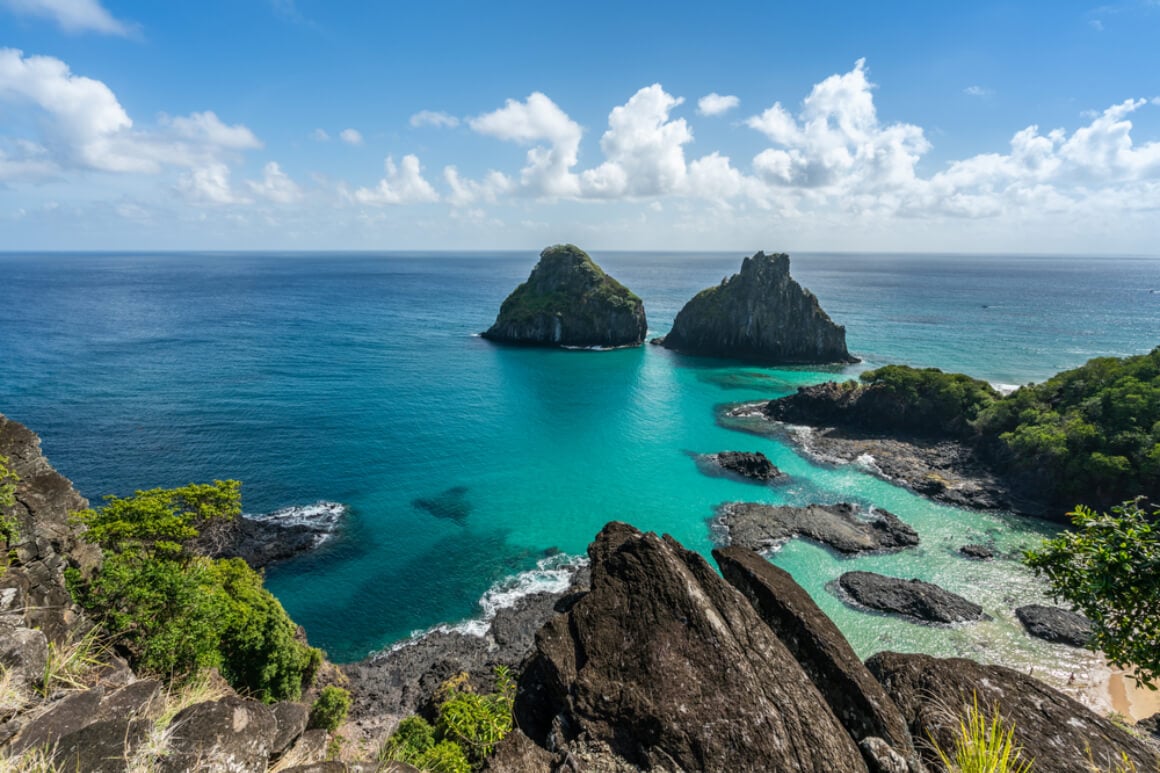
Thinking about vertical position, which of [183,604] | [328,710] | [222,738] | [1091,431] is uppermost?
[222,738]

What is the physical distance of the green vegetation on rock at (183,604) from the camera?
65.0 ft

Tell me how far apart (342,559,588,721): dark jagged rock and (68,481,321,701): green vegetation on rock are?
187 inches

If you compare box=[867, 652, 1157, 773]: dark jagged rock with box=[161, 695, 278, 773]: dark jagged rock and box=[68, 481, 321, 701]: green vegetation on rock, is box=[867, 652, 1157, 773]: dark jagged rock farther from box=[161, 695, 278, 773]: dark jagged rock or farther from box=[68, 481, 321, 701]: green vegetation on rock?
box=[68, 481, 321, 701]: green vegetation on rock

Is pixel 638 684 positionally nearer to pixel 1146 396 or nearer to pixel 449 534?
pixel 449 534

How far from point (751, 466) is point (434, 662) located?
43.6 meters

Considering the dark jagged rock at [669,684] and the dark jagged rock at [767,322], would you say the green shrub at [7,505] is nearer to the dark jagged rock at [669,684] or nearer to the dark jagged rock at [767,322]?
the dark jagged rock at [669,684]

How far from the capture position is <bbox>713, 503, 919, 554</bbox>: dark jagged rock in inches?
1957

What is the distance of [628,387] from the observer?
335 ft

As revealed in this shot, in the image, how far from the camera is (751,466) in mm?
64625

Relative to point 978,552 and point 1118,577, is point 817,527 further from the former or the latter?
point 1118,577

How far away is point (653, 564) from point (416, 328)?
475 feet

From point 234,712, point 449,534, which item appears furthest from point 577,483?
point 234,712

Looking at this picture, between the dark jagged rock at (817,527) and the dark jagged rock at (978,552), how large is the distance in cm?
383

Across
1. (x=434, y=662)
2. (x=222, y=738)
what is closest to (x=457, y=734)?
(x=434, y=662)
